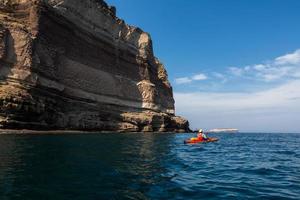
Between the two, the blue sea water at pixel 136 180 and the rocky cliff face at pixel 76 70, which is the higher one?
the rocky cliff face at pixel 76 70

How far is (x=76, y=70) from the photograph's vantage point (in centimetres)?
6206

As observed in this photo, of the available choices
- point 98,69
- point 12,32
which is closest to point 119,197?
point 12,32

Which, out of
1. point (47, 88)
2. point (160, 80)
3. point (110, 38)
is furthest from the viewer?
point (160, 80)

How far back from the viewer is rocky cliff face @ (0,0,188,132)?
153 feet

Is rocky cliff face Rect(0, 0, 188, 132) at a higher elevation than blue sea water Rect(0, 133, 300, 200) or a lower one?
higher

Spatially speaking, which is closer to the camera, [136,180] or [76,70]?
[136,180]

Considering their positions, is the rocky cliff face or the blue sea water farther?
the rocky cliff face

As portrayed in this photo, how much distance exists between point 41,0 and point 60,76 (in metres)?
15.2

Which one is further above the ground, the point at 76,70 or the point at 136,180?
the point at 76,70

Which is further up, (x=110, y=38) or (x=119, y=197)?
(x=110, y=38)

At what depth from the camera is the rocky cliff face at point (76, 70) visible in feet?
153

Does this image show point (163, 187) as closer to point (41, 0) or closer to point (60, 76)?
point (60, 76)

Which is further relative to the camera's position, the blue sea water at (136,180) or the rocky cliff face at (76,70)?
the rocky cliff face at (76,70)

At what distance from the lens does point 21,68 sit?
157 ft
